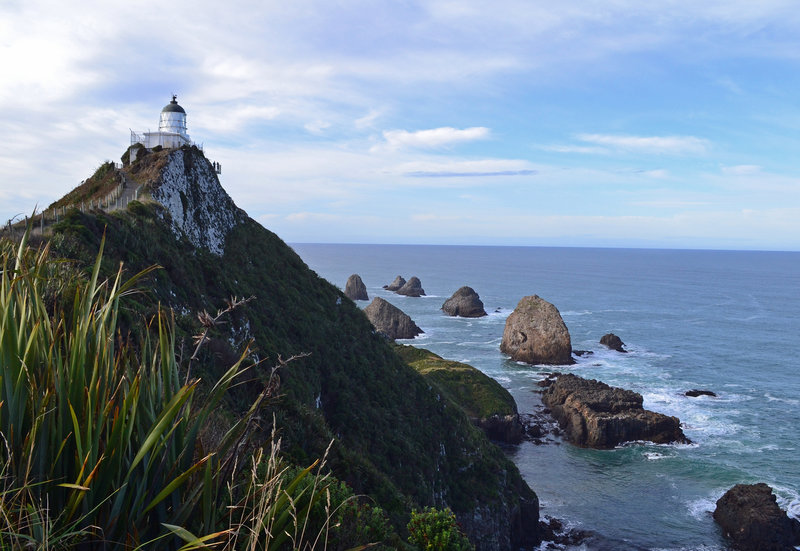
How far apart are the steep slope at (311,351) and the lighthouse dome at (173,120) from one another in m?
3.52

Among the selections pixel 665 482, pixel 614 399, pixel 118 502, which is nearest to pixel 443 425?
pixel 665 482

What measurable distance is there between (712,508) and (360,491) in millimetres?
30821

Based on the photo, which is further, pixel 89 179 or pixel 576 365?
pixel 576 365

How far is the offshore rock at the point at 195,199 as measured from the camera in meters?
32.6

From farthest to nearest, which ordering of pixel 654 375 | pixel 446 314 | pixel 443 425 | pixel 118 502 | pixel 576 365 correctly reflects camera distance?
pixel 446 314, pixel 576 365, pixel 654 375, pixel 443 425, pixel 118 502

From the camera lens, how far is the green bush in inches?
514

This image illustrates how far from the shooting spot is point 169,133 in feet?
129

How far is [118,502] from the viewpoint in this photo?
14.7 feet

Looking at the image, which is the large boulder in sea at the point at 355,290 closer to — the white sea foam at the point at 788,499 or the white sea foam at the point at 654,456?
the white sea foam at the point at 654,456

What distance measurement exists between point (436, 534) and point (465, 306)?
337 feet

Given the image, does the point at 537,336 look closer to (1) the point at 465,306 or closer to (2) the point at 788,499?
(1) the point at 465,306

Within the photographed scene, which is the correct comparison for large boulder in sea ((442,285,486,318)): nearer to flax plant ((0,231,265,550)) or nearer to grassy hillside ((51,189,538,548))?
grassy hillside ((51,189,538,548))

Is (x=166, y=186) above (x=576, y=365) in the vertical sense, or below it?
above

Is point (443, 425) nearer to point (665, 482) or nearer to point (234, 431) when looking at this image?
point (665, 482)
